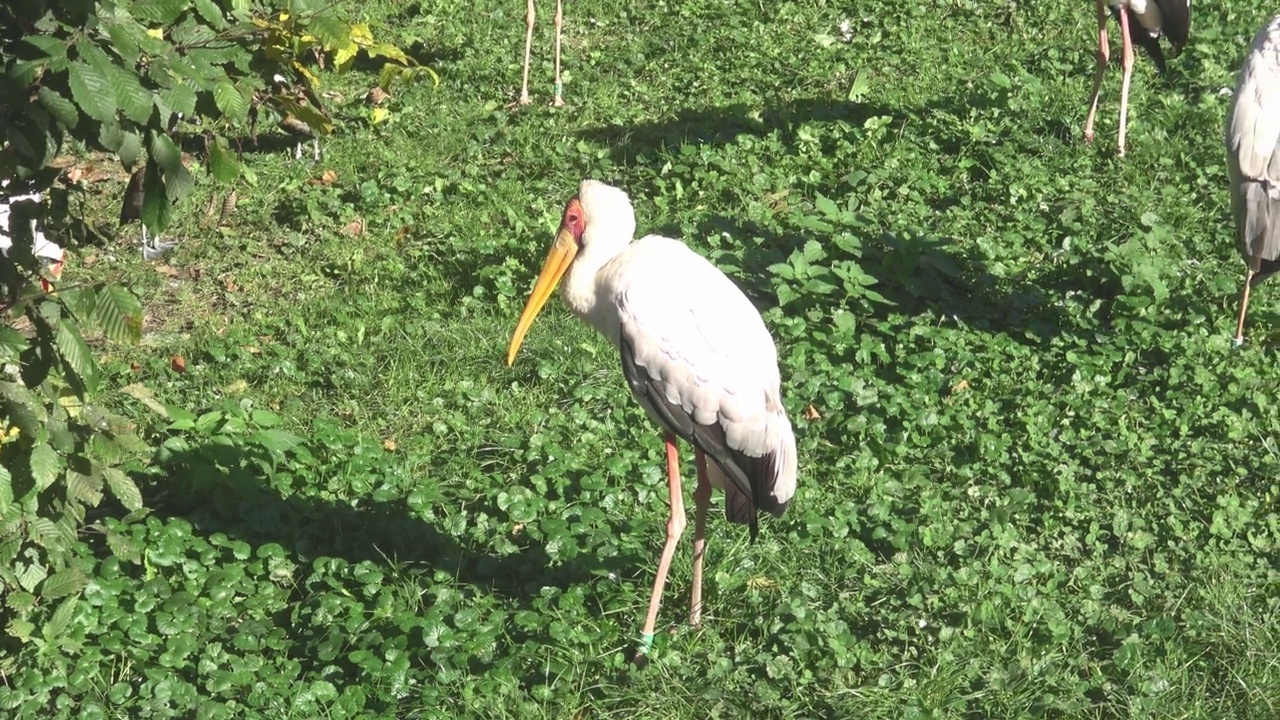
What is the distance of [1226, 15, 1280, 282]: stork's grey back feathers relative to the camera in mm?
4801

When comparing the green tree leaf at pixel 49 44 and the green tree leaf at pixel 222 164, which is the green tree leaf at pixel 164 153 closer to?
the green tree leaf at pixel 222 164

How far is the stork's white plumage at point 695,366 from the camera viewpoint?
3557 mm

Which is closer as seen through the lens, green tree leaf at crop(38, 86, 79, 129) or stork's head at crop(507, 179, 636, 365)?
green tree leaf at crop(38, 86, 79, 129)

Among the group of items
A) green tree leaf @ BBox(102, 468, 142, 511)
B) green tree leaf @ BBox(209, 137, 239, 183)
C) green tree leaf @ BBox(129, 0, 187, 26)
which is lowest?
green tree leaf @ BBox(102, 468, 142, 511)

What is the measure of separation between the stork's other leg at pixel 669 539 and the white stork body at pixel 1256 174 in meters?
2.34

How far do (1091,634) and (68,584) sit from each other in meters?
2.56

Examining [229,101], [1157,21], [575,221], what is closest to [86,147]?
[229,101]

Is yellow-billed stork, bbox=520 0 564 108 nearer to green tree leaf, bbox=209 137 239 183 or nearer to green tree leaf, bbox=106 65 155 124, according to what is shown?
green tree leaf, bbox=209 137 239 183

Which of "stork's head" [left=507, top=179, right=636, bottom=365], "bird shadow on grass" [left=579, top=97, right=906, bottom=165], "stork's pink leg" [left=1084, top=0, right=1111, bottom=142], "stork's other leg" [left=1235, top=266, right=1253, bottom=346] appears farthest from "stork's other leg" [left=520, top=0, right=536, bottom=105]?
"stork's other leg" [left=1235, top=266, right=1253, bottom=346]

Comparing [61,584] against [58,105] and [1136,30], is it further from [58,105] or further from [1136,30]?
[1136,30]

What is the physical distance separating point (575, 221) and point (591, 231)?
67mm

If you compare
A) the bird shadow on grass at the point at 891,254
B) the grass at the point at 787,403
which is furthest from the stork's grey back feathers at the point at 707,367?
the bird shadow on grass at the point at 891,254

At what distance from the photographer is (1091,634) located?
12.0 ft

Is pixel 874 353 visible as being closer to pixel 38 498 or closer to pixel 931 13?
pixel 38 498
